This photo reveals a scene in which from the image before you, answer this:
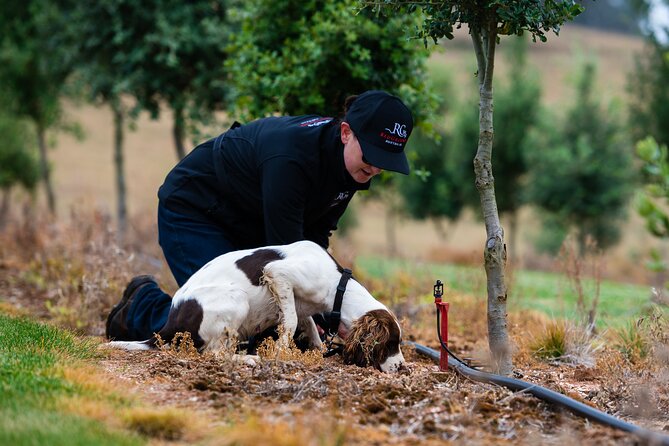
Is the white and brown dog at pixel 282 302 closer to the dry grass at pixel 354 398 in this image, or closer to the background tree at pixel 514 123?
the dry grass at pixel 354 398

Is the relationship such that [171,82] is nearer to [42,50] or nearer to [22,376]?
[42,50]

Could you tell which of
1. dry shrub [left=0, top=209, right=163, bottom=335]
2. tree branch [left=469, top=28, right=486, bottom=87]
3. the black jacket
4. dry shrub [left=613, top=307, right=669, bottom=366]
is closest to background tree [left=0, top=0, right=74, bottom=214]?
dry shrub [left=0, top=209, right=163, bottom=335]

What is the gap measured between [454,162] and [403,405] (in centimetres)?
2226

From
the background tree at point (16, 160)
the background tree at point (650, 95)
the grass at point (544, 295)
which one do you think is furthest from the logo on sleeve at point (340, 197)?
the background tree at point (16, 160)

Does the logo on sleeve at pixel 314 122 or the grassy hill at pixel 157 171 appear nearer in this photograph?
the logo on sleeve at pixel 314 122

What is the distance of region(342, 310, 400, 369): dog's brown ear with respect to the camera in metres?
4.70

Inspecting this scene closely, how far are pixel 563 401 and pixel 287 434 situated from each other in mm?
1655

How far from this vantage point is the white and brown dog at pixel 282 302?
4750 millimetres

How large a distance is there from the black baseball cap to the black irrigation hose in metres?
1.33

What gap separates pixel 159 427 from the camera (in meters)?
3.26

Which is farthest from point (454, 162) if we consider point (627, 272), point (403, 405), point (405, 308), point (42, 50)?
point (403, 405)

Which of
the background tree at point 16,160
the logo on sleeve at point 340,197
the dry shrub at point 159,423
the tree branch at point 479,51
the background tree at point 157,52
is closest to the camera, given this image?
the dry shrub at point 159,423

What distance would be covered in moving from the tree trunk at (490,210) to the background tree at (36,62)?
11.7 meters

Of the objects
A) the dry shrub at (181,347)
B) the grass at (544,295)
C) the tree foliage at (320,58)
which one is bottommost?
the grass at (544,295)
